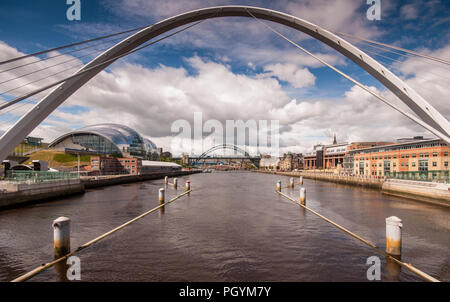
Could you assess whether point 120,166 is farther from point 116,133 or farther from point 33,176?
point 33,176

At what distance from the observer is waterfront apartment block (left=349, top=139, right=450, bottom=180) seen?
63.8 meters

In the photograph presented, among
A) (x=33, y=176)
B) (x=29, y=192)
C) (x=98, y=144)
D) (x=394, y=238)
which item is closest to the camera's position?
(x=394, y=238)

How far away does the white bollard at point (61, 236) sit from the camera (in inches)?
399

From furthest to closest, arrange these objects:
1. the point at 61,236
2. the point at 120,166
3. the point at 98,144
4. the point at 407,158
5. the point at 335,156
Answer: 1. the point at 335,156
2. the point at 98,144
3. the point at 120,166
4. the point at 407,158
5. the point at 61,236

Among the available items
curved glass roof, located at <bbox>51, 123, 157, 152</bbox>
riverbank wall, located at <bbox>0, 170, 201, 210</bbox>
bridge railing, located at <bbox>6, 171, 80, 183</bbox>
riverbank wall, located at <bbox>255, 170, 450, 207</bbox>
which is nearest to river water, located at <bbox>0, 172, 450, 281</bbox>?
riverbank wall, located at <bbox>0, 170, 201, 210</bbox>

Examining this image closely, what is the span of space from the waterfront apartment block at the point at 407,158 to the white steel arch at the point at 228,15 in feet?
102

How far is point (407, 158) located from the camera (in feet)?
246

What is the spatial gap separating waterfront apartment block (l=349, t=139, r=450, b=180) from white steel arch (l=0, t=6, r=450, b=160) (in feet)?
102

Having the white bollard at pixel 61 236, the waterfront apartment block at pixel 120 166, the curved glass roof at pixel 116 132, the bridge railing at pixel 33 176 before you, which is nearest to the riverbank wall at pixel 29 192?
the bridge railing at pixel 33 176

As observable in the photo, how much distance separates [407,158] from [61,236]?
8805 cm

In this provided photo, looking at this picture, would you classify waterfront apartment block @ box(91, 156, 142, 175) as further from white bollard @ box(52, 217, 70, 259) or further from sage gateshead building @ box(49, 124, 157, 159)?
white bollard @ box(52, 217, 70, 259)

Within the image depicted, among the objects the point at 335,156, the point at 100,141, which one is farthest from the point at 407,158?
the point at 100,141

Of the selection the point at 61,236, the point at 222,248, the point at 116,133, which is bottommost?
the point at 222,248

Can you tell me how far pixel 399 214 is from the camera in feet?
77.0
